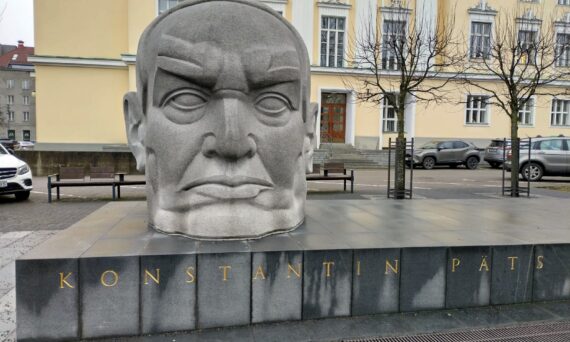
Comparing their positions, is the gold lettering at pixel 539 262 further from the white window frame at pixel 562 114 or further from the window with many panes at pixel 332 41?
the white window frame at pixel 562 114

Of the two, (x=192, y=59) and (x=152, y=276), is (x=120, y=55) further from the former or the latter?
(x=152, y=276)

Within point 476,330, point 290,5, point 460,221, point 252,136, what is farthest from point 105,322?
point 290,5

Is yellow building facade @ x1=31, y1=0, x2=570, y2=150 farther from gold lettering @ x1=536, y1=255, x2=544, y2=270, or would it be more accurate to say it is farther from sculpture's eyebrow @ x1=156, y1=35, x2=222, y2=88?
sculpture's eyebrow @ x1=156, y1=35, x2=222, y2=88

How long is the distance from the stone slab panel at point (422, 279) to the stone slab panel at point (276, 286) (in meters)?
1.05

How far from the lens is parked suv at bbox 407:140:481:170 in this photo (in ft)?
81.1

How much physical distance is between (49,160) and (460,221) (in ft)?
56.4

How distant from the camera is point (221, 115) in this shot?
4402 mm

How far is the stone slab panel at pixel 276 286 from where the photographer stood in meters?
3.92

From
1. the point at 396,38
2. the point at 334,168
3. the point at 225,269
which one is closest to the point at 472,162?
the point at 396,38

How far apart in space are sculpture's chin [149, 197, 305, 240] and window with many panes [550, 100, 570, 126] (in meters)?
31.1

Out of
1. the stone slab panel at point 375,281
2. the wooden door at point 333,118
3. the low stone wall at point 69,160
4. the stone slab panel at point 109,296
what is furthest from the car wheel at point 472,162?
the stone slab panel at point 109,296

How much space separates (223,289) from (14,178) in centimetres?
1024

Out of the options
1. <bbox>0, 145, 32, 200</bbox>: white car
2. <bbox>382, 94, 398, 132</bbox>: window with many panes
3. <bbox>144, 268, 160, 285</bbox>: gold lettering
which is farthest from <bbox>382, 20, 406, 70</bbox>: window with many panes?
<bbox>0, 145, 32, 200</bbox>: white car

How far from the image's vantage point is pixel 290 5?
83.6 feet
